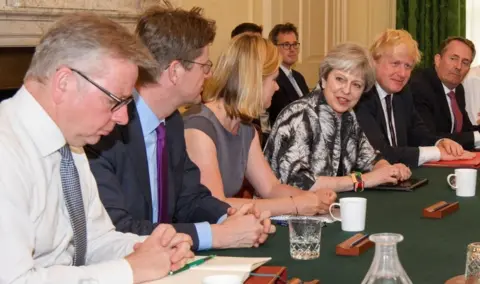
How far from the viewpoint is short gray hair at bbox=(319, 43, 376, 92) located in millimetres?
3457

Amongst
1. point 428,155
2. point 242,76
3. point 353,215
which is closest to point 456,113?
point 428,155

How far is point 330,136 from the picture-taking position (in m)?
3.46

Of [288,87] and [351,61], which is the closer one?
[351,61]

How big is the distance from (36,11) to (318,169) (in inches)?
74.4

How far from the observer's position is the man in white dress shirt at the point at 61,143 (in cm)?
162

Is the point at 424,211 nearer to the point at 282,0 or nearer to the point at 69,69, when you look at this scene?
the point at 69,69

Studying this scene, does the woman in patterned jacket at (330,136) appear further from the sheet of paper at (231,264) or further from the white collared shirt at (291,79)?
the white collared shirt at (291,79)

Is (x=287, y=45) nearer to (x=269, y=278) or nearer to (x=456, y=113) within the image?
(x=456, y=113)

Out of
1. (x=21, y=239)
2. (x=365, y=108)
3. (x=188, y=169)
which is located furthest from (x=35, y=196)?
(x=365, y=108)

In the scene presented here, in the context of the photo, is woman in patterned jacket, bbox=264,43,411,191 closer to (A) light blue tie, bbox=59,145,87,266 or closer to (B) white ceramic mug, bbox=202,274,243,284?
(A) light blue tie, bbox=59,145,87,266

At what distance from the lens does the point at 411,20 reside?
751 cm

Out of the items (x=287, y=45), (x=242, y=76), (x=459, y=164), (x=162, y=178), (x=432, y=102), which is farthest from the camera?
(x=287, y=45)

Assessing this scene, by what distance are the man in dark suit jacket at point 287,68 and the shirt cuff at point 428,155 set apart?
2.16 meters

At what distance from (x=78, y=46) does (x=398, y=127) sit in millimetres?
2839
